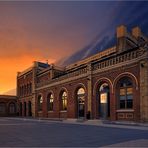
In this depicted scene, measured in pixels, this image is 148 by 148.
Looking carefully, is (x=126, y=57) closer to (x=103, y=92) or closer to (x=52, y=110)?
(x=103, y=92)

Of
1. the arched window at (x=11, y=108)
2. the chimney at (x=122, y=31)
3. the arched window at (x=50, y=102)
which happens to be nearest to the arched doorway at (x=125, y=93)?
the chimney at (x=122, y=31)

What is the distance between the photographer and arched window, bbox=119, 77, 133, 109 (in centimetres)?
2661

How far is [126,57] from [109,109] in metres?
6.43

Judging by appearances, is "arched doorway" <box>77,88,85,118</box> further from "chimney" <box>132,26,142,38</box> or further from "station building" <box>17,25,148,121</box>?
"chimney" <box>132,26,142,38</box>

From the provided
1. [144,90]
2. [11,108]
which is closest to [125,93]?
[144,90]

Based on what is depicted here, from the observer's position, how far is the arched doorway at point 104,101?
98.0ft

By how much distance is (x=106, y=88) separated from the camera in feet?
98.6

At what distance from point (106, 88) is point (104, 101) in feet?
5.12

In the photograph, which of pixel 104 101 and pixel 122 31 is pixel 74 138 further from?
pixel 122 31

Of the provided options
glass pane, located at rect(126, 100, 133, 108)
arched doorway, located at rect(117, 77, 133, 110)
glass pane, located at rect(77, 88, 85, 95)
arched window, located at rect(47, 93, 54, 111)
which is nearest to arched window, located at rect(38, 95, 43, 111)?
arched window, located at rect(47, 93, 54, 111)

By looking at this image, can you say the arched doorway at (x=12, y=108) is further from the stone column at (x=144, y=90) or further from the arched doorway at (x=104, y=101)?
the stone column at (x=144, y=90)

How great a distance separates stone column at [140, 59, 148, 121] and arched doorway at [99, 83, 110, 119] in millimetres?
5740

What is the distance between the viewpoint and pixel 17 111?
217ft

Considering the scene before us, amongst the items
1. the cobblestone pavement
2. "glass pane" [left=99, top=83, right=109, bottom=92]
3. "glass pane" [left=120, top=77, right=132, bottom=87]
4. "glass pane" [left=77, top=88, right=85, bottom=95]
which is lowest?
the cobblestone pavement
